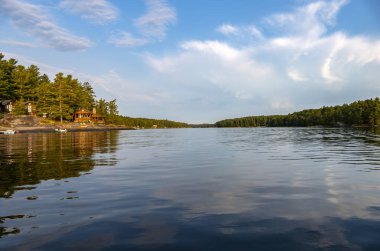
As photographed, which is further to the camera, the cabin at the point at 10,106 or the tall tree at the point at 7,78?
the cabin at the point at 10,106

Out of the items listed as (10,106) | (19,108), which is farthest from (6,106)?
(19,108)

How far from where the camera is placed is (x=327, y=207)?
9.66 m

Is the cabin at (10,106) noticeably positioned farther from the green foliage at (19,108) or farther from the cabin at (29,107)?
the green foliage at (19,108)

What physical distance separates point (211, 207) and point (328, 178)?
7.74m

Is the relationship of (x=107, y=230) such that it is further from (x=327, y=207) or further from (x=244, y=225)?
(x=327, y=207)

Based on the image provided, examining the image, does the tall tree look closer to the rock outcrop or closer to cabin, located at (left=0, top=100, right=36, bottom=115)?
cabin, located at (left=0, top=100, right=36, bottom=115)

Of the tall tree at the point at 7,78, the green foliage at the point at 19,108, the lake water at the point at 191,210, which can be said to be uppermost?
the tall tree at the point at 7,78

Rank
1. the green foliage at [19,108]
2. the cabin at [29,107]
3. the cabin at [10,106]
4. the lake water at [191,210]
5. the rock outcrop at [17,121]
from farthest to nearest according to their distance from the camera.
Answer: the cabin at [29,107], the cabin at [10,106], the green foliage at [19,108], the rock outcrop at [17,121], the lake water at [191,210]

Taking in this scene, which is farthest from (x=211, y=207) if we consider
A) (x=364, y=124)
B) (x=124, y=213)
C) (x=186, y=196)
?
(x=364, y=124)

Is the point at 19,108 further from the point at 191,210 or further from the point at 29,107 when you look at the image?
the point at 191,210

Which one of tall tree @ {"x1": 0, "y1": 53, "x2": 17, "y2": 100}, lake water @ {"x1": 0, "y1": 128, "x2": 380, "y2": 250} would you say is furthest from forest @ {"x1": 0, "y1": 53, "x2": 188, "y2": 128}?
lake water @ {"x1": 0, "y1": 128, "x2": 380, "y2": 250}

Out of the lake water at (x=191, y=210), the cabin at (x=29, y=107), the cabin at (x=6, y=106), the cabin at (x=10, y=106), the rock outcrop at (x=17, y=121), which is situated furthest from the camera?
the cabin at (x=29, y=107)

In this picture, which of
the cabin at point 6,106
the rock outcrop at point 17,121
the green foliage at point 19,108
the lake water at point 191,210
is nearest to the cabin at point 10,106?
the cabin at point 6,106

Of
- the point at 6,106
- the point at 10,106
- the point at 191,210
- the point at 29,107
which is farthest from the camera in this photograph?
the point at 29,107
